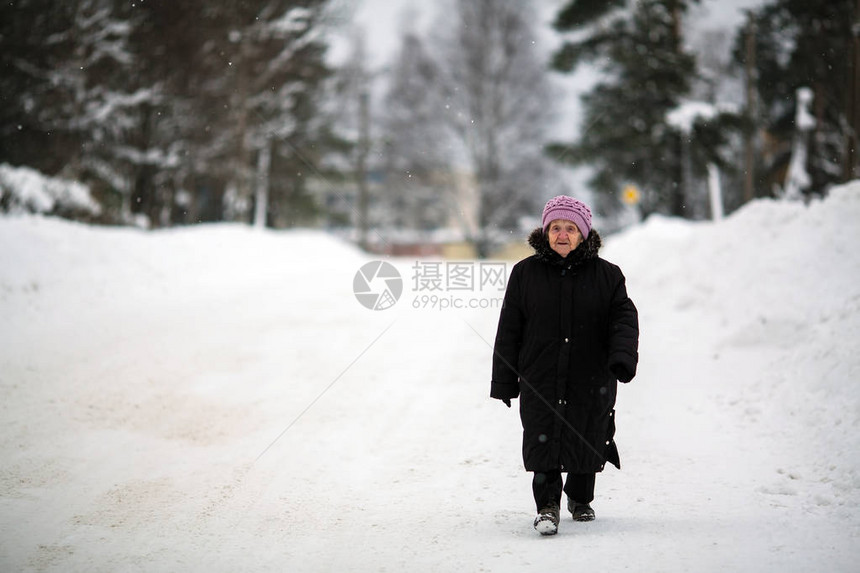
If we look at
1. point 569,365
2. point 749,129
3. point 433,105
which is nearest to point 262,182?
point 433,105

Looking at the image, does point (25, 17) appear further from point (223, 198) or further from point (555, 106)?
point (555, 106)

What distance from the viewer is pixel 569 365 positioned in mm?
3889

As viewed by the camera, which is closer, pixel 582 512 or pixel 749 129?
pixel 582 512

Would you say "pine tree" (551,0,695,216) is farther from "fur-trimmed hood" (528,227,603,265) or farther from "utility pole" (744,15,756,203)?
"fur-trimmed hood" (528,227,603,265)

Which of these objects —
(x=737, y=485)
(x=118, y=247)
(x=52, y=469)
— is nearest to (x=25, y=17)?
(x=118, y=247)

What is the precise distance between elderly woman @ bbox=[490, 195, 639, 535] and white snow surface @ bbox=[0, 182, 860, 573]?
1.30 feet

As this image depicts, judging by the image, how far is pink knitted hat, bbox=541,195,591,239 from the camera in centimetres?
392

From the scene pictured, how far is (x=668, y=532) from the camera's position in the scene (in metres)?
3.82

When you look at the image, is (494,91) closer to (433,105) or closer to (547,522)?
(433,105)

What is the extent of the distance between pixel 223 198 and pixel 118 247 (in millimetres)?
15455

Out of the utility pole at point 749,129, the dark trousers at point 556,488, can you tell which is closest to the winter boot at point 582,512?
the dark trousers at point 556,488

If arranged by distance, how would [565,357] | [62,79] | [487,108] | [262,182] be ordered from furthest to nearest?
1. [262,182]
2. [487,108]
3. [62,79]
4. [565,357]

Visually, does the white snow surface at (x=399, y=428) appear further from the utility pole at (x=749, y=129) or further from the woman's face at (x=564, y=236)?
the utility pole at (x=749, y=129)

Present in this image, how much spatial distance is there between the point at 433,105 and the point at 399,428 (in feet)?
71.9
